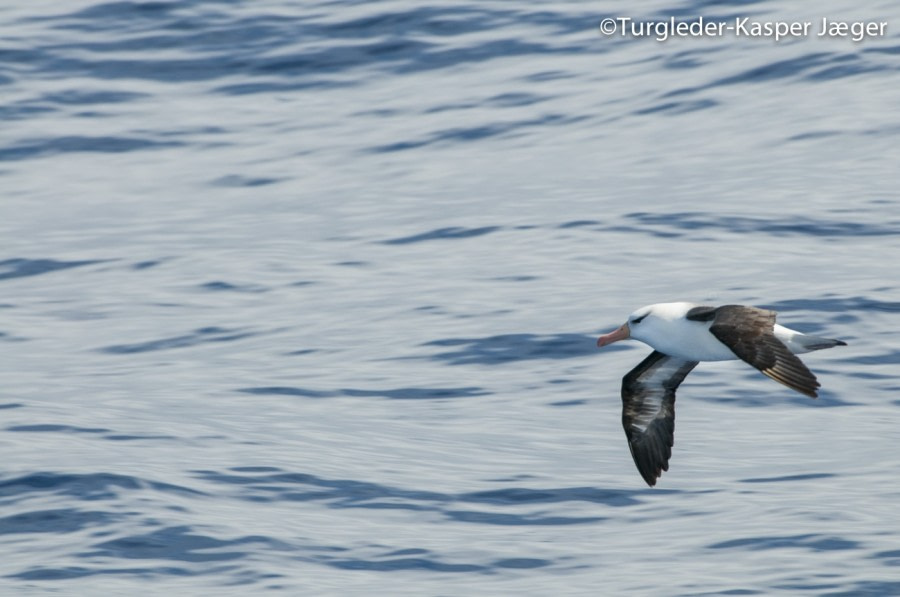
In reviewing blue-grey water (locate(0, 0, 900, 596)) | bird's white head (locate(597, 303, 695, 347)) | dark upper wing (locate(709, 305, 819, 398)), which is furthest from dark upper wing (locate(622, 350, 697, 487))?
dark upper wing (locate(709, 305, 819, 398))

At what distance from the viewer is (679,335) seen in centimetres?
1113

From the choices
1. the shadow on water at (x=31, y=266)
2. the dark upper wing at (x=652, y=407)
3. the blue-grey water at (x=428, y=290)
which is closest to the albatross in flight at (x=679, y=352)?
the dark upper wing at (x=652, y=407)

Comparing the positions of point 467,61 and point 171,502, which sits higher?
point 467,61

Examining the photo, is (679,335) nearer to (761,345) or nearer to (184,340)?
(761,345)

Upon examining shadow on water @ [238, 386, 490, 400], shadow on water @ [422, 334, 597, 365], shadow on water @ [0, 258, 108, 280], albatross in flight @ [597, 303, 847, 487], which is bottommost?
shadow on water @ [238, 386, 490, 400]

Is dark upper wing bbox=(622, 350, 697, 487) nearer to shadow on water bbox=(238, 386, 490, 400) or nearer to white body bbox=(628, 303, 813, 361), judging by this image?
white body bbox=(628, 303, 813, 361)

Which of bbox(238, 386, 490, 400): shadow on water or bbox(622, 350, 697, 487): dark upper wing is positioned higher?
bbox(622, 350, 697, 487): dark upper wing

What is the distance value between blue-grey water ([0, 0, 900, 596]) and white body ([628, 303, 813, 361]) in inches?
54.7

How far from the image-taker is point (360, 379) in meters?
15.0

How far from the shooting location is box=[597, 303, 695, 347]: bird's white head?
36.8ft

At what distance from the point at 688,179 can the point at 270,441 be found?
7.79 m

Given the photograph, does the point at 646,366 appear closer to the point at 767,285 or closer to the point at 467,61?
the point at 767,285

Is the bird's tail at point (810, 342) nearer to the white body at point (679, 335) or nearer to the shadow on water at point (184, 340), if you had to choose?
the white body at point (679, 335)

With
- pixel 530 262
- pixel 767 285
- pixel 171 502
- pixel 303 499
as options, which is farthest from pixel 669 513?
pixel 530 262
